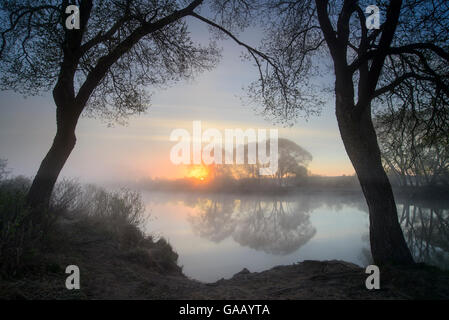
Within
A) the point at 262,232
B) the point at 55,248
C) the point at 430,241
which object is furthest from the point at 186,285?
the point at 430,241

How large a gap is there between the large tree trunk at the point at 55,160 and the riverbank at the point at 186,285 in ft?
2.69

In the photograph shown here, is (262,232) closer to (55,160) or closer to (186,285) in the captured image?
(186,285)

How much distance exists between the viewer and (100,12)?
5.75 metres

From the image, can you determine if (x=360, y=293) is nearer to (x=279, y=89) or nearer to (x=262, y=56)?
(x=279, y=89)

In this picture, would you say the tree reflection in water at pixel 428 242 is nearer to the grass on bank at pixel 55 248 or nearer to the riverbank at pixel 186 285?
the riverbank at pixel 186 285

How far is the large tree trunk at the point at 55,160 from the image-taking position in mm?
5027

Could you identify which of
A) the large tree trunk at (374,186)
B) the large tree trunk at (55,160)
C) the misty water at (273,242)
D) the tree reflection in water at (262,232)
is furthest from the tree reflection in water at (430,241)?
the large tree trunk at (55,160)

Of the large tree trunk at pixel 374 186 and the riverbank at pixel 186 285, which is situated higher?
the large tree trunk at pixel 374 186

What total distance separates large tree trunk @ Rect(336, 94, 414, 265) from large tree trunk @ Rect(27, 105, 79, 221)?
587 cm

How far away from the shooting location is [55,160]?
5.18 metres

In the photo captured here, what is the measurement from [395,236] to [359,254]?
561cm

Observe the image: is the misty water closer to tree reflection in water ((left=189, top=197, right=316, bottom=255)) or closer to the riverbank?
tree reflection in water ((left=189, top=197, right=316, bottom=255))

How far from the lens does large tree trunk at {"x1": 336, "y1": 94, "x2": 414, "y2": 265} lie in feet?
13.9

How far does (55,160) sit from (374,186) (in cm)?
658
